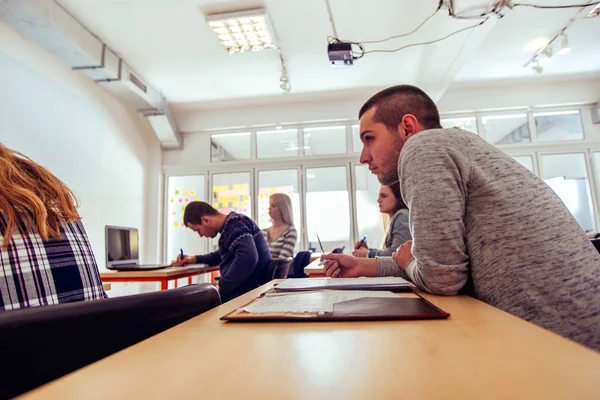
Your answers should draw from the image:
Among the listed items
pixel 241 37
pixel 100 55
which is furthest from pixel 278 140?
pixel 100 55

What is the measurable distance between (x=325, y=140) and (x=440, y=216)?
504cm

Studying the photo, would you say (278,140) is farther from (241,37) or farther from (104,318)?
(104,318)

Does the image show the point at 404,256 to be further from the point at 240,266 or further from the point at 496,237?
the point at 240,266

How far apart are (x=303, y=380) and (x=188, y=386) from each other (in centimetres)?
10

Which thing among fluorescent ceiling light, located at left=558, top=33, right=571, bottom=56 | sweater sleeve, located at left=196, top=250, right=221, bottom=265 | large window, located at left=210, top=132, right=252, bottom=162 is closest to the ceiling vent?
large window, located at left=210, top=132, right=252, bottom=162

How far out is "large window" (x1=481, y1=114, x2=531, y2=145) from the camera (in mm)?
5379

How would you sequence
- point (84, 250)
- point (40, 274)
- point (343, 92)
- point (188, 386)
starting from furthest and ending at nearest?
point (343, 92) < point (84, 250) < point (40, 274) < point (188, 386)

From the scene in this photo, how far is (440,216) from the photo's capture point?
77 centimetres

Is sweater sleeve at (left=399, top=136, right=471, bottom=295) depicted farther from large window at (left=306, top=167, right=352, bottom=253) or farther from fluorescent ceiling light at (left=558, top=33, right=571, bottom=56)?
large window at (left=306, top=167, right=352, bottom=253)

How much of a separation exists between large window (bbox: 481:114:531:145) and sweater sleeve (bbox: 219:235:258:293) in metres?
4.60

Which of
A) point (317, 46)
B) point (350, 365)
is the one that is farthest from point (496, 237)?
point (317, 46)

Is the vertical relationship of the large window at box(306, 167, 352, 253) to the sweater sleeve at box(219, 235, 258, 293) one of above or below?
above

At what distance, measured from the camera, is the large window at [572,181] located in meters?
5.14

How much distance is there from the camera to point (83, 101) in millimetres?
4273
